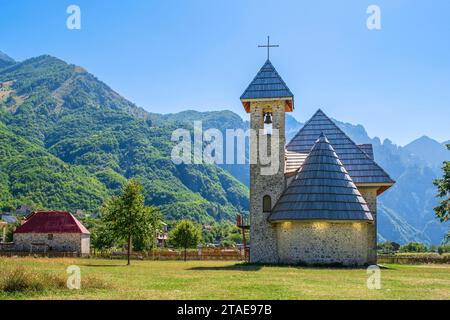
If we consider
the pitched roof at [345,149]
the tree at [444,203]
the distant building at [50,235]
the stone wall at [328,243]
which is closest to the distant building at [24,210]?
the distant building at [50,235]

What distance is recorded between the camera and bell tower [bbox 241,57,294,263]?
33.1 m

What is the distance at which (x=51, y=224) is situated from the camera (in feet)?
198

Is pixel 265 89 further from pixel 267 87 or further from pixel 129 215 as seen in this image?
pixel 129 215

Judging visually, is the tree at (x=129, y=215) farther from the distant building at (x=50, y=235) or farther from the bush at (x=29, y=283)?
the distant building at (x=50, y=235)

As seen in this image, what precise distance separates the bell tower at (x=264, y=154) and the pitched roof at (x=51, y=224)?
32.3 m

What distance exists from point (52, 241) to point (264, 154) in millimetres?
34450

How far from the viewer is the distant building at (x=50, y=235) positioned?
59.1 meters

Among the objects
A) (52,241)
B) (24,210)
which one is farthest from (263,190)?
(24,210)

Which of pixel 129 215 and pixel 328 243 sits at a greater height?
pixel 129 215
